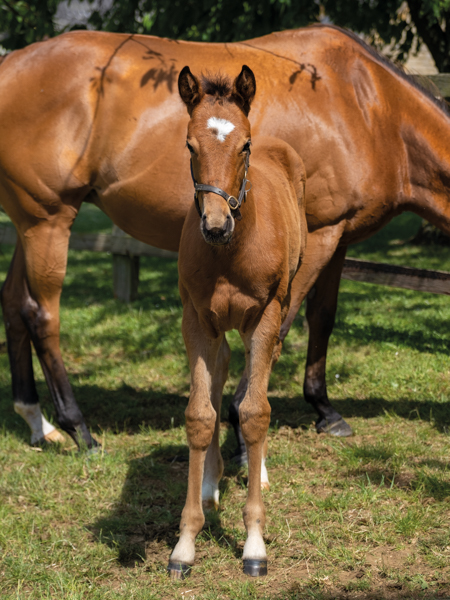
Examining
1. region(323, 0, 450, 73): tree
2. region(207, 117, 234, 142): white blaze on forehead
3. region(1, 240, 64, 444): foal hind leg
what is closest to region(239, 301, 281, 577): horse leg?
region(207, 117, 234, 142): white blaze on forehead

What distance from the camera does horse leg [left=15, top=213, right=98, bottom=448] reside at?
3.89 meters

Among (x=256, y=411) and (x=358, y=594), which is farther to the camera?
(x=256, y=411)

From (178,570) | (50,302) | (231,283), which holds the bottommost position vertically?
(178,570)

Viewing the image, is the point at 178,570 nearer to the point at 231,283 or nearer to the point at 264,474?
the point at 264,474

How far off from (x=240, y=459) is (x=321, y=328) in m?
1.19

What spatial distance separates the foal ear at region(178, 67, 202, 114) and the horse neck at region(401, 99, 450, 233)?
196cm

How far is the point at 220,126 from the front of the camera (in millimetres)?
2404

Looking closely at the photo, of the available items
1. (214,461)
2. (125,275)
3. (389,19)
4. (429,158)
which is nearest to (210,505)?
(214,461)

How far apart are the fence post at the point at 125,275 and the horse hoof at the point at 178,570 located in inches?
201

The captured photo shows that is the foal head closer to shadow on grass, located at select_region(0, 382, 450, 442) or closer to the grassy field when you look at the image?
the grassy field

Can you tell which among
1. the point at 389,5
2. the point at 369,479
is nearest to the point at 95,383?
Result: the point at 369,479

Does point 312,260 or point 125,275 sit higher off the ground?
point 312,260

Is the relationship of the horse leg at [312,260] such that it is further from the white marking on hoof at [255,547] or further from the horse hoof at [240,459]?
the white marking on hoof at [255,547]

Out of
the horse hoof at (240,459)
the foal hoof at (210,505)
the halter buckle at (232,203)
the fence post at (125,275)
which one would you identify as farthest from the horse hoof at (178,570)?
the fence post at (125,275)
